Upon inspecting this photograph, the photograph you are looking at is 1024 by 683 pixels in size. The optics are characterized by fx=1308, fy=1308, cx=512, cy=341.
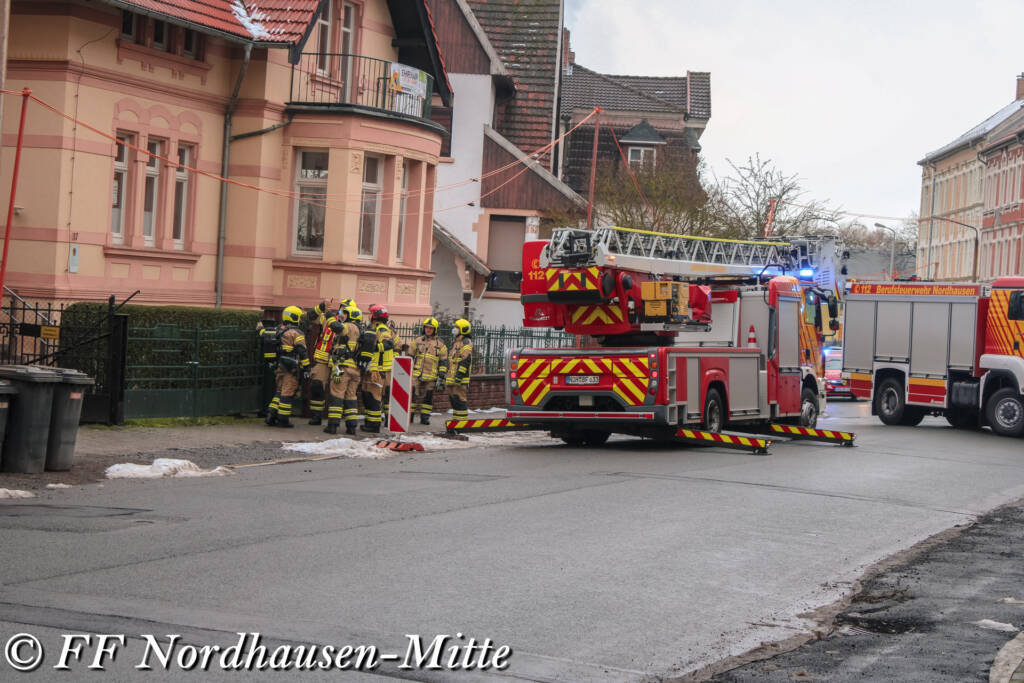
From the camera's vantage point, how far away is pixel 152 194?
938 inches

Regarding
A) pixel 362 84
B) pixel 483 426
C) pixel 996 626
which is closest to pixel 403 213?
pixel 362 84

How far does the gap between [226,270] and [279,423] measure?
7.14m

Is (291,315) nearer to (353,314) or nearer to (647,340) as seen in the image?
(353,314)

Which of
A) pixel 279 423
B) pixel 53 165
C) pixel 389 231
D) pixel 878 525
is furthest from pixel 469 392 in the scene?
pixel 878 525

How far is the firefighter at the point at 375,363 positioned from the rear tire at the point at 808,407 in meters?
7.45

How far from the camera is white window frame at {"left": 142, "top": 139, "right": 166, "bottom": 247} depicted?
77.6ft

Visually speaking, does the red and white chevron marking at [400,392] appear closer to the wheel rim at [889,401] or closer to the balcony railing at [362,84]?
the balcony railing at [362,84]

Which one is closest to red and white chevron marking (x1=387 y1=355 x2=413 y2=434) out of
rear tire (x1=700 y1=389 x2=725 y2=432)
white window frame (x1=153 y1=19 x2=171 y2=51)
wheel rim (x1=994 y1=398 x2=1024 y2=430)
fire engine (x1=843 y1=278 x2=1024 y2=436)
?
rear tire (x1=700 y1=389 x2=725 y2=432)

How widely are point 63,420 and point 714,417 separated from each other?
387 inches

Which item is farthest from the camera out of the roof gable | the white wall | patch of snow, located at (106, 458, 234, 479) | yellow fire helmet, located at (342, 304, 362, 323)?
the white wall

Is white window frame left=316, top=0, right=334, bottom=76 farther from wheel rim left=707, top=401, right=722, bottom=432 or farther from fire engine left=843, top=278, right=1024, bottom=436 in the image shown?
fire engine left=843, top=278, right=1024, bottom=436

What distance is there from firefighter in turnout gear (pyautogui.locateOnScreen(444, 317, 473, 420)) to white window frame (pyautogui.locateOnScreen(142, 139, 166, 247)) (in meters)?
6.06

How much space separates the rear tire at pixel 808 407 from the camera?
2252 cm

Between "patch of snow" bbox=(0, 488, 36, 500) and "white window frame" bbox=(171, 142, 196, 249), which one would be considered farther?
"white window frame" bbox=(171, 142, 196, 249)
